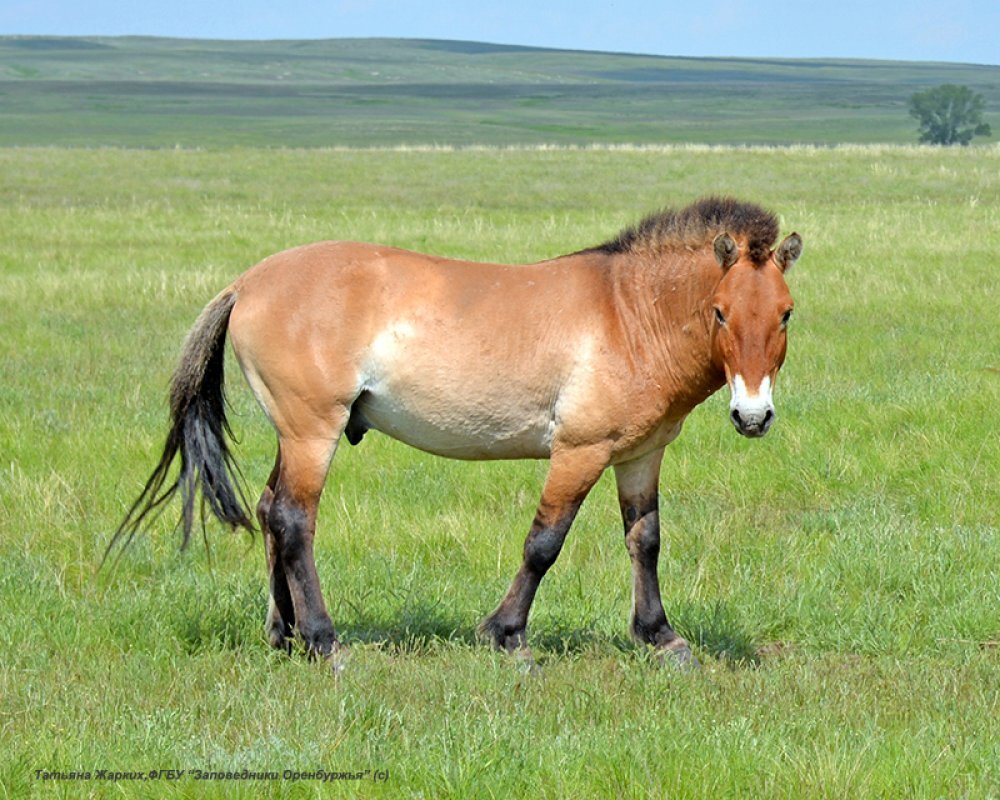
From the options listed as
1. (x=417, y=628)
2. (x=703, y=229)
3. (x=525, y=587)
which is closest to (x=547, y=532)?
(x=525, y=587)

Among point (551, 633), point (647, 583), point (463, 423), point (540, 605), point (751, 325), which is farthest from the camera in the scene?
point (540, 605)

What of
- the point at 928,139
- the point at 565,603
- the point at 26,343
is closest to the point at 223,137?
the point at 928,139

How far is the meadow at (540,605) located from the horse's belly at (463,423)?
86cm

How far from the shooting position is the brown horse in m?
5.68

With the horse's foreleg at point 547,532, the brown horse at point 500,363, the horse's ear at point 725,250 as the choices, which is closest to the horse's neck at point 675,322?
the brown horse at point 500,363

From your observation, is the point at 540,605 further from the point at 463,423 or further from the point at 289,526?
the point at 289,526

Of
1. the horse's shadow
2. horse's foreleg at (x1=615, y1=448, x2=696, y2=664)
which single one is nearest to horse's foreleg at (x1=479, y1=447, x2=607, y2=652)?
the horse's shadow

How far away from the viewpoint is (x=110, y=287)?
16531mm

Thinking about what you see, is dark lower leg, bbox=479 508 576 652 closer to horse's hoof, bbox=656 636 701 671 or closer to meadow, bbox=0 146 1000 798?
meadow, bbox=0 146 1000 798

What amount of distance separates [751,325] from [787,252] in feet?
1.46

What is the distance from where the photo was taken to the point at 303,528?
5.75 meters

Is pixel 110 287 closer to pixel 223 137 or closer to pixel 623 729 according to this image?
pixel 623 729

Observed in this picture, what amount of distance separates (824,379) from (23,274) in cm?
1088

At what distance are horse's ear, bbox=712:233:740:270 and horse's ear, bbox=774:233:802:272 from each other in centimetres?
17
